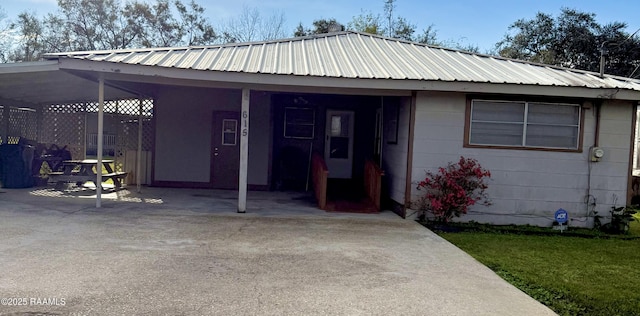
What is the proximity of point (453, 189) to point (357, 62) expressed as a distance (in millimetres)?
3286

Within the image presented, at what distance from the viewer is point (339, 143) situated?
12.1 meters

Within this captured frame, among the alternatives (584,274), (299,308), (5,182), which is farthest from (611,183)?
(5,182)

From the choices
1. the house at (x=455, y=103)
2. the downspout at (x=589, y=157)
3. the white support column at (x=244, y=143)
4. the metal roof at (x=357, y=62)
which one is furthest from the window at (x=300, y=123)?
the downspout at (x=589, y=157)

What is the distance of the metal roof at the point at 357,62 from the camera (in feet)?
25.7

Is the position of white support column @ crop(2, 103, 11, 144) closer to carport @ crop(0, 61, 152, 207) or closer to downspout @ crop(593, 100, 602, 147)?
carport @ crop(0, 61, 152, 207)

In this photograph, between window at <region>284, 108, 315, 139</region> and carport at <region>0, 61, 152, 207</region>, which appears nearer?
carport at <region>0, 61, 152, 207</region>

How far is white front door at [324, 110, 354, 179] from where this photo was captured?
39.7 feet

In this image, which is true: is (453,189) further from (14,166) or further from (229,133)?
(14,166)

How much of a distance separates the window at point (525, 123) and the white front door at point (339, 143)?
433 centimetres

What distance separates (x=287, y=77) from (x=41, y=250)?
4.32 metres

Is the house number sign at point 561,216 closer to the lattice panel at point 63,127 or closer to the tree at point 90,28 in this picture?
the lattice panel at point 63,127

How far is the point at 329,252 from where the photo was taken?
221 inches

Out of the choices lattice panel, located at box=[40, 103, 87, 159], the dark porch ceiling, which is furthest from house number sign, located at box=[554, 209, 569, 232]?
lattice panel, located at box=[40, 103, 87, 159]

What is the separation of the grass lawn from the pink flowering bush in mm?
651
